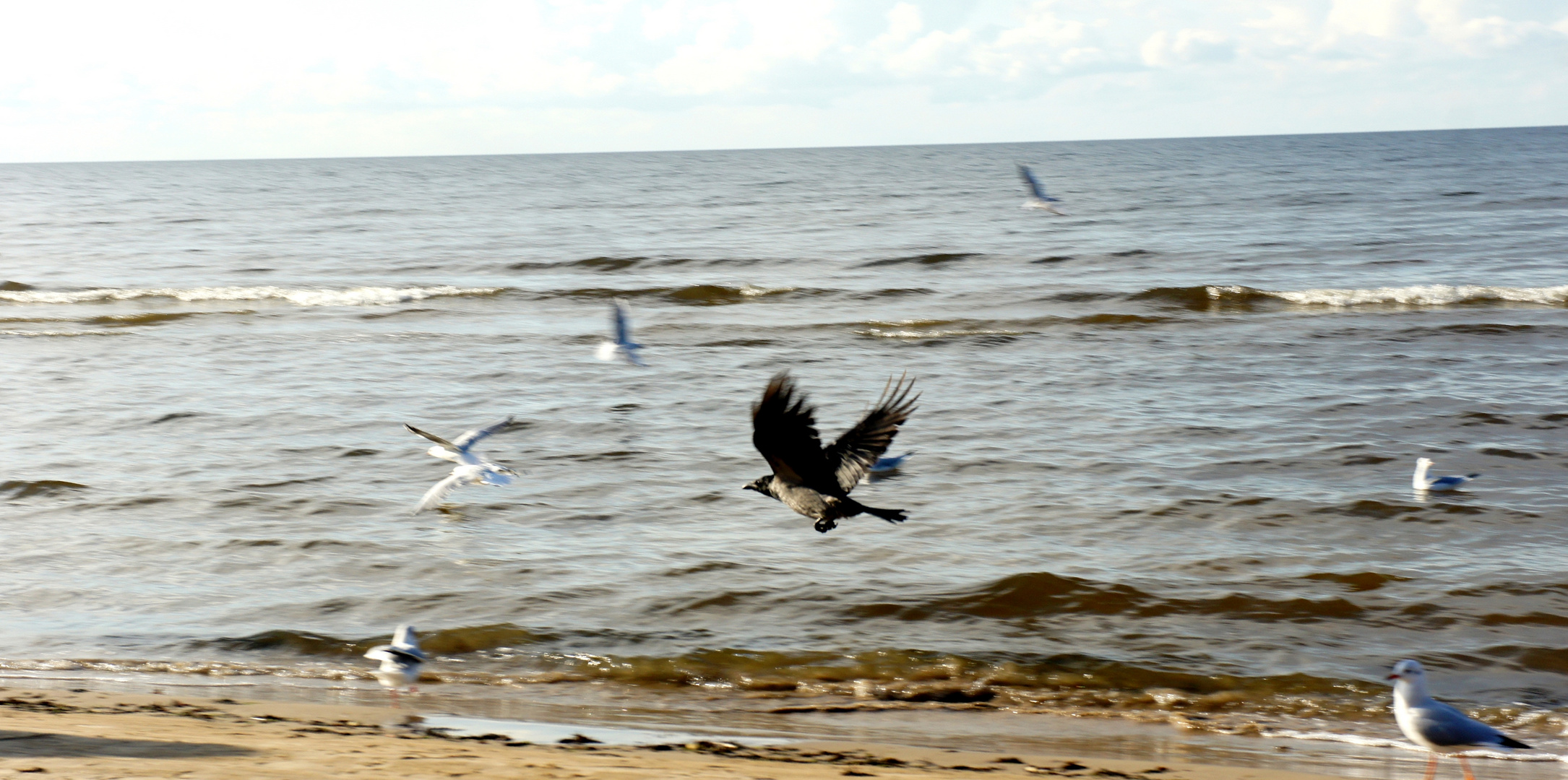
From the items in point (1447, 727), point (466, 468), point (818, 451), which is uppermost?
point (818, 451)

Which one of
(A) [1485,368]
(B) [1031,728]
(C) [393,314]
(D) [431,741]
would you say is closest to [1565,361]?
(A) [1485,368]

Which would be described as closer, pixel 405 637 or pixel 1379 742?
pixel 1379 742

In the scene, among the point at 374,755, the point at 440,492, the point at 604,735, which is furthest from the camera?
the point at 440,492

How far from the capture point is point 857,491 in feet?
37.8

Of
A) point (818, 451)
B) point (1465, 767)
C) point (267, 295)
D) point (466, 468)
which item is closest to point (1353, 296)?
point (466, 468)

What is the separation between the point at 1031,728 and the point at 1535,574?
431 centimetres

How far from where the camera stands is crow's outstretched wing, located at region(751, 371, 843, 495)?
532 centimetres

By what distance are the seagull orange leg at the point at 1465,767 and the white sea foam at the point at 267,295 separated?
23.5m

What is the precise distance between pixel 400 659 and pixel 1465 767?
5.13 meters

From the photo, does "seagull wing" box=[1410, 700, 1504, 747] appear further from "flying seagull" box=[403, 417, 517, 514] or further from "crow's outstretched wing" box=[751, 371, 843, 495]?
"flying seagull" box=[403, 417, 517, 514]

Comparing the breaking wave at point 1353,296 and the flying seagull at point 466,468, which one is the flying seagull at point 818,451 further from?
the breaking wave at point 1353,296

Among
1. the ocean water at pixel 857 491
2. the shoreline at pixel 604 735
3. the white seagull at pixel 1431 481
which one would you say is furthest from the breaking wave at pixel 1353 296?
the shoreline at pixel 604 735

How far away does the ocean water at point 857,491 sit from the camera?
7414 millimetres

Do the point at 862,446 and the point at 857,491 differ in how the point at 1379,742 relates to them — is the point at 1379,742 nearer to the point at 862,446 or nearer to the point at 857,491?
the point at 862,446
